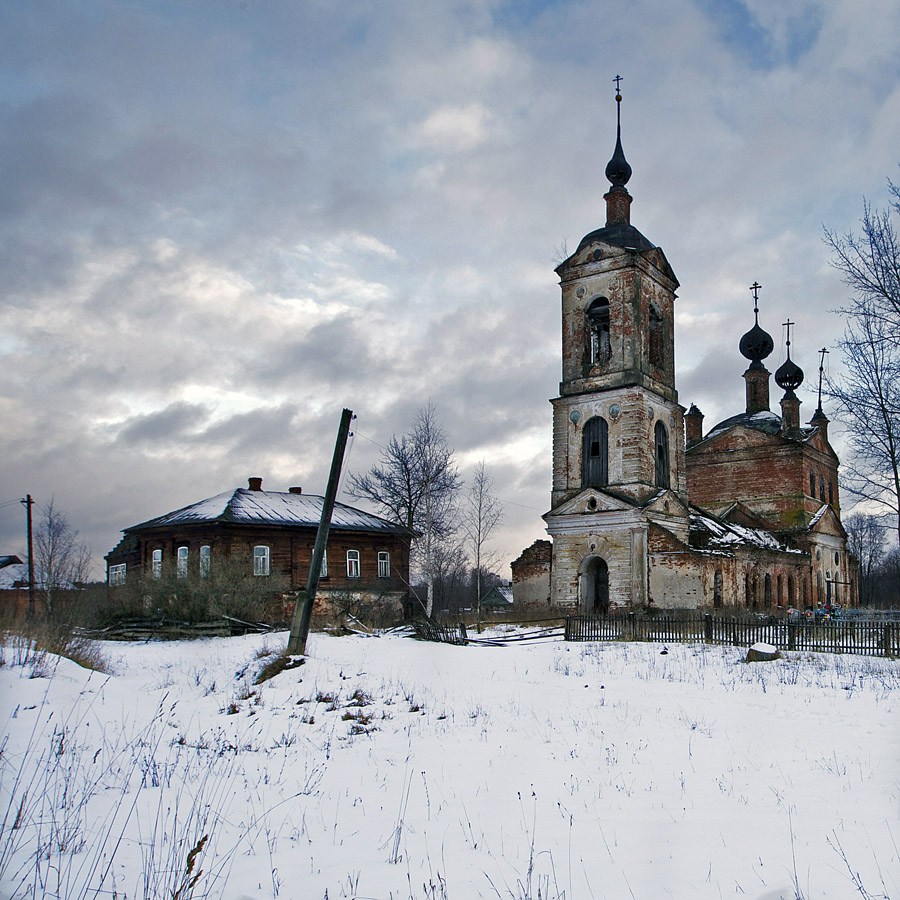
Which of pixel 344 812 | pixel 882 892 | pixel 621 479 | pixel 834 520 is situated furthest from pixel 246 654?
pixel 834 520

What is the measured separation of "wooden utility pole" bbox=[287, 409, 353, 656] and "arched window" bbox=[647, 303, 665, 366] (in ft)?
69.2

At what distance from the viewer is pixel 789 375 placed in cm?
4369

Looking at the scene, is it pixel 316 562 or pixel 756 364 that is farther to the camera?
pixel 756 364

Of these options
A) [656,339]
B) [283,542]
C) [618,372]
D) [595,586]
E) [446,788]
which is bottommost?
[446,788]

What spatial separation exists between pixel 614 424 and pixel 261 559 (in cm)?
1471

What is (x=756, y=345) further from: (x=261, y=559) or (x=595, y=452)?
(x=261, y=559)

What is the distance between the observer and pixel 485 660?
17.3m

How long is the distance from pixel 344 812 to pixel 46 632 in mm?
8342

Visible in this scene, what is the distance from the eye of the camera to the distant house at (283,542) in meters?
30.5

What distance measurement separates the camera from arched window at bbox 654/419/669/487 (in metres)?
33.4

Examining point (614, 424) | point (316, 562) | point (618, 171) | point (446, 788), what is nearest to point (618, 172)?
point (618, 171)

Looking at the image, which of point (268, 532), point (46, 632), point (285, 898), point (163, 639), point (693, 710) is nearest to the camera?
point (285, 898)

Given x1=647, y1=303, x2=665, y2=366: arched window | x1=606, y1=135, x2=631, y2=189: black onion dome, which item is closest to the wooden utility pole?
x1=647, y1=303, x2=665, y2=366: arched window

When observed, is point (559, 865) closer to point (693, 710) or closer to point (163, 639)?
point (693, 710)
